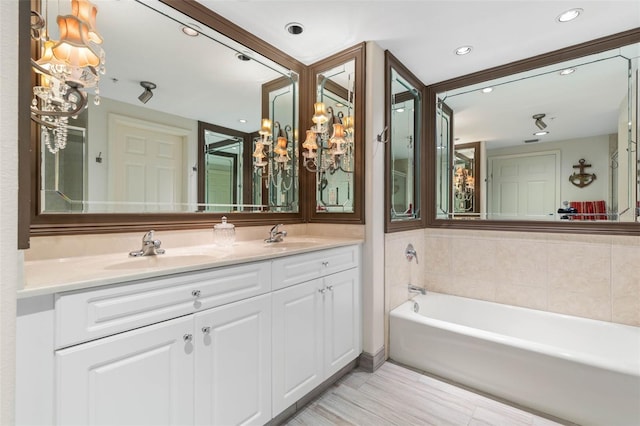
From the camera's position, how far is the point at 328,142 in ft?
8.05

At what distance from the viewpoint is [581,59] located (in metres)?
2.22

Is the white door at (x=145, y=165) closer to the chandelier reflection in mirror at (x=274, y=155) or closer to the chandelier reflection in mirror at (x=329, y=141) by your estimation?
the chandelier reflection in mirror at (x=274, y=155)

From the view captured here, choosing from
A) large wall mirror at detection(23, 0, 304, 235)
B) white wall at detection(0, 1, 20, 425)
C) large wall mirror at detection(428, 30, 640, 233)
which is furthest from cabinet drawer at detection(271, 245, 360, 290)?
large wall mirror at detection(428, 30, 640, 233)

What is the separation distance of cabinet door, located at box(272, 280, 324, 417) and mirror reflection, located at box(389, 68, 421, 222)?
3.54ft

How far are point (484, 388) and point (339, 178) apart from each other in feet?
5.91

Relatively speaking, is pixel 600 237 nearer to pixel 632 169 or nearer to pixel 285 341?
pixel 632 169

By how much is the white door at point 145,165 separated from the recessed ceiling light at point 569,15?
2.55 m

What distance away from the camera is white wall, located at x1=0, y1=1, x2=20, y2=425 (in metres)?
0.46

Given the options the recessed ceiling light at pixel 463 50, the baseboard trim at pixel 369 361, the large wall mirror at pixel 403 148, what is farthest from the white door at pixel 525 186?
the baseboard trim at pixel 369 361

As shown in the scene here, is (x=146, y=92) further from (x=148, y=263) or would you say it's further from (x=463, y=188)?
(x=463, y=188)

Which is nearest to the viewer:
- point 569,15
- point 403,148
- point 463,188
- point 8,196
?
point 8,196

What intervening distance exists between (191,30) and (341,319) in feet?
6.84

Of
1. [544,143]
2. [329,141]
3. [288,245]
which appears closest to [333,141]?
[329,141]

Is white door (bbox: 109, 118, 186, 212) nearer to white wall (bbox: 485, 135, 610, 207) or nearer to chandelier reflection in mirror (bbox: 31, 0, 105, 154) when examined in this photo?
chandelier reflection in mirror (bbox: 31, 0, 105, 154)
